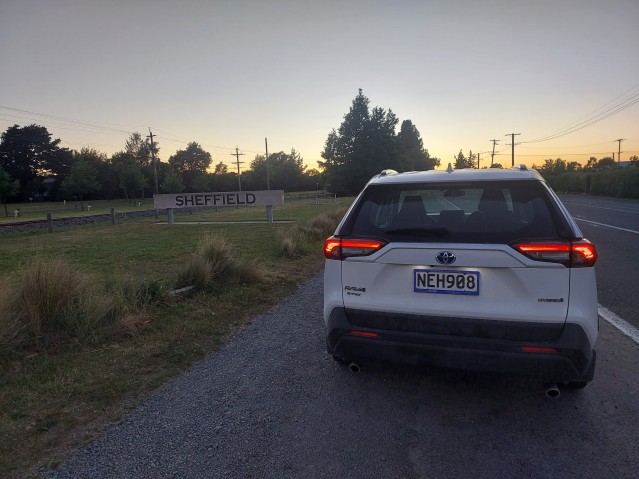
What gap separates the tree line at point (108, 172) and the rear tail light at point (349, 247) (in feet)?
159

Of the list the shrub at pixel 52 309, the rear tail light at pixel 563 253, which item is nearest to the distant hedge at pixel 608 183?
the rear tail light at pixel 563 253

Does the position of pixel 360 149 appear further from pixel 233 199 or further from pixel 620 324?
pixel 620 324

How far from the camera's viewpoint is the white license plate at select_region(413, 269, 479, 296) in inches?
113

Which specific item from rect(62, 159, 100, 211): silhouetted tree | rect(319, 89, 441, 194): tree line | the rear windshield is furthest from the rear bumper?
rect(319, 89, 441, 194): tree line

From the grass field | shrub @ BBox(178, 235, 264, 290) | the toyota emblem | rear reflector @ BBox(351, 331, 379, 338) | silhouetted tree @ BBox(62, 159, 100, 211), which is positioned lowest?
the grass field

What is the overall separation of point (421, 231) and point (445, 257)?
0.28 meters

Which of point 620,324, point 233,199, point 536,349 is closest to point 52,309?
point 536,349

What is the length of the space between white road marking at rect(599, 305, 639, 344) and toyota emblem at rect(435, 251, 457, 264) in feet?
9.99

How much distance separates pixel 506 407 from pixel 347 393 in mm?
1251

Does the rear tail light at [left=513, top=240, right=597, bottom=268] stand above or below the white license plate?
above

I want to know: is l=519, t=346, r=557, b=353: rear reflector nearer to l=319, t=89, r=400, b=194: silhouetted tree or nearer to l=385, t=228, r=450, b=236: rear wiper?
l=385, t=228, r=450, b=236: rear wiper

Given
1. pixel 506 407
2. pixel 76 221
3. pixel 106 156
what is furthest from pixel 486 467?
pixel 106 156

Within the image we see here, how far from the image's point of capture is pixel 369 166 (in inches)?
3346

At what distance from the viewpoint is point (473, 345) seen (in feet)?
9.41
